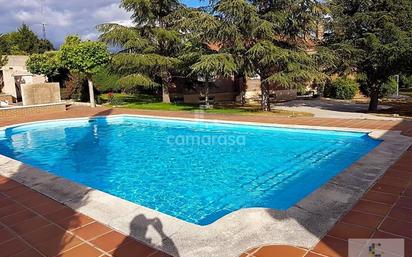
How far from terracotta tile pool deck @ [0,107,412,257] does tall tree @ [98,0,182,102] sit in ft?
59.0

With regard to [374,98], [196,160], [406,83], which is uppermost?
[406,83]

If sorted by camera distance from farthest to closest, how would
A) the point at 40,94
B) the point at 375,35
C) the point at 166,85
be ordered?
1. the point at 166,85
2. the point at 40,94
3. the point at 375,35

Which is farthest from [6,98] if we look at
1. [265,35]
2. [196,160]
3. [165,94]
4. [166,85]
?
[196,160]

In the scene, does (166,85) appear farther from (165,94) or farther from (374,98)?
(374,98)

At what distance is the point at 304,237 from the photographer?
164 inches

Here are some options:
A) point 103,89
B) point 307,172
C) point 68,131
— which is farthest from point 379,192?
point 103,89

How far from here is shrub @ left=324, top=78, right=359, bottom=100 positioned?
29.1 meters

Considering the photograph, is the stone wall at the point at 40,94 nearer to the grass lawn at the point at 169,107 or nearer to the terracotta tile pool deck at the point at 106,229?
the grass lawn at the point at 169,107

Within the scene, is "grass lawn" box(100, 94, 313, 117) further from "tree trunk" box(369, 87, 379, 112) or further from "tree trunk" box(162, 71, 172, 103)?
"tree trunk" box(369, 87, 379, 112)

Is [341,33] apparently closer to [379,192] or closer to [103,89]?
[379,192]

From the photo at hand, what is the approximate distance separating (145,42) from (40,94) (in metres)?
8.08

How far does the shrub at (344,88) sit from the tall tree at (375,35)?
30.7 ft

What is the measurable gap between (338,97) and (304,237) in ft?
92.6

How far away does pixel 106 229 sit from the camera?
182 inches
